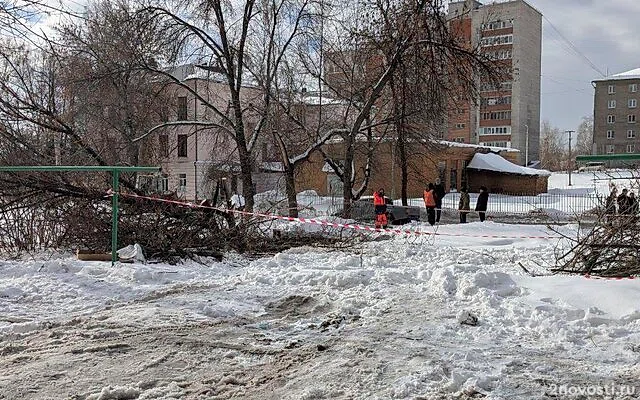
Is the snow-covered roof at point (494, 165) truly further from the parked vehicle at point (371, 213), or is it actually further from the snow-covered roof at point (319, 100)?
the parked vehicle at point (371, 213)

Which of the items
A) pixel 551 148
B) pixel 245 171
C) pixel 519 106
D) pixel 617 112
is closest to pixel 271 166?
pixel 245 171

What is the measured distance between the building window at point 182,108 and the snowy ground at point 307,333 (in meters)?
20.5

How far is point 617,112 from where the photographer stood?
95688 mm

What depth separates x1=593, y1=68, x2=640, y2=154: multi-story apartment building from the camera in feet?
310

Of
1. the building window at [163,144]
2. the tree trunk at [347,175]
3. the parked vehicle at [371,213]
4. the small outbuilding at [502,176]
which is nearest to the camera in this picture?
the tree trunk at [347,175]

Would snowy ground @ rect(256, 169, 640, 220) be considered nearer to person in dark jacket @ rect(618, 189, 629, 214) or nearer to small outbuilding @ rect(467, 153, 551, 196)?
small outbuilding @ rect(467, 153, 551, 196)

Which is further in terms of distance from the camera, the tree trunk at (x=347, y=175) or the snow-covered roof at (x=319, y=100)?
the snow-covered roof at (x=319, y=100)

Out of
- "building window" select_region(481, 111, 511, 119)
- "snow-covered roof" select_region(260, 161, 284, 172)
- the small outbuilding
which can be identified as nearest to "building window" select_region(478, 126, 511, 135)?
"building window" select_region(481, 111, 511, 119)

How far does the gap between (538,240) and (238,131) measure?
42.2 feet

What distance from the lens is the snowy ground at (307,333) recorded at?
4656 millimetres

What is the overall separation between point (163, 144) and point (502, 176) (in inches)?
1399

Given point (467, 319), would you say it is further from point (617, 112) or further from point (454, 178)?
point (617, 112)

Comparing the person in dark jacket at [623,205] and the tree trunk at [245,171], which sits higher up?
the tree trunk at [245,171]

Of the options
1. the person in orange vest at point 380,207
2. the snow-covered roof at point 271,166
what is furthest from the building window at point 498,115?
the person in orange vest at point 380,207
